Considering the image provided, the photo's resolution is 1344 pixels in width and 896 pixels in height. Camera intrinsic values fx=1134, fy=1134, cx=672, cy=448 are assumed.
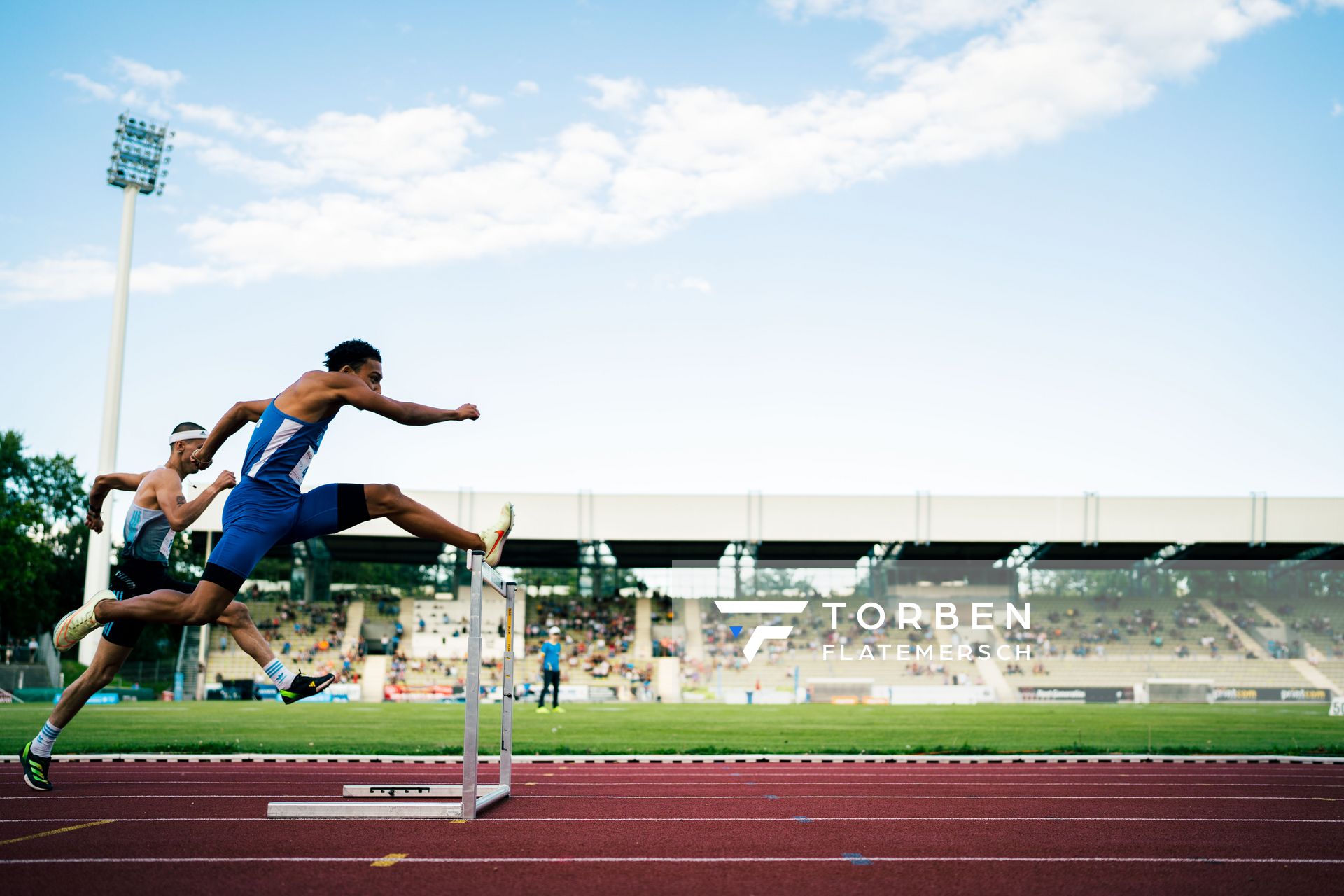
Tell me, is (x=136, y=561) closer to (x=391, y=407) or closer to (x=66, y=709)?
(x=66, y=709)

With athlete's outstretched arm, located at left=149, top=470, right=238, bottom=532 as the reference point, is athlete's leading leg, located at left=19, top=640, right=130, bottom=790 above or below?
below

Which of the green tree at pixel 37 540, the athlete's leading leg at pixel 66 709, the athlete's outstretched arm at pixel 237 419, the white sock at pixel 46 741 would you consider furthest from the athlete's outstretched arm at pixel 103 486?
the green tree at pixel 37 540

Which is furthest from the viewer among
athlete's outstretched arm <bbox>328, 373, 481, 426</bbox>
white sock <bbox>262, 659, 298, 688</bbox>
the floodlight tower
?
the floodlight tower

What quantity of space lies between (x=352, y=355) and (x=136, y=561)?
7.96ft

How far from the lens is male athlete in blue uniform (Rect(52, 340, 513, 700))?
18.5ft

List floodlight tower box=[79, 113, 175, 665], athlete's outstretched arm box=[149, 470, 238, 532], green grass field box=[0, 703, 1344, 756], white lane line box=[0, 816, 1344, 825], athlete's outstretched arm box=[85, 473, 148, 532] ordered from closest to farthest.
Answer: white lane line box=[0, 816, 1344, 825] → athlete's outstretched arm box=[149, 470, 238, 532] → athlete's outstretched arm box=[85, 473, 148, 532] → green grass field box=[0, 703, 1344, 756] → floodlight tower box=[79, 113, 175, 665]

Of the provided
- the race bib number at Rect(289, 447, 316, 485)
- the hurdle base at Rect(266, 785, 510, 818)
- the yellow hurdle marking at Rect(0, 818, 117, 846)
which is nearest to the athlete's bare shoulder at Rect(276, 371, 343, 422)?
the race bib number at Rect(289, 447, 316, 485)

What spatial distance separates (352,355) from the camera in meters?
5.96

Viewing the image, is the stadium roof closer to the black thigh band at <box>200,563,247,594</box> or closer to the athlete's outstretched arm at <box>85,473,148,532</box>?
the athlete's outstretched arm at <box>85,473,148,532</box>

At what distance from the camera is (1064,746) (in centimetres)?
1327

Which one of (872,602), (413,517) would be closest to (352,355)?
(413,517)

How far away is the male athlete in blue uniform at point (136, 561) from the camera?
693 centimetres

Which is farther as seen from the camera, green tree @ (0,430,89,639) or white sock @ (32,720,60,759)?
green tree @ (0,430,89,639)

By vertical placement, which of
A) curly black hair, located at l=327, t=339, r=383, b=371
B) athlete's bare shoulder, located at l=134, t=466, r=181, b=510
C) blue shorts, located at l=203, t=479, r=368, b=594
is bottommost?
blue shorts, located at l=203, t=479, r=368, b=594
